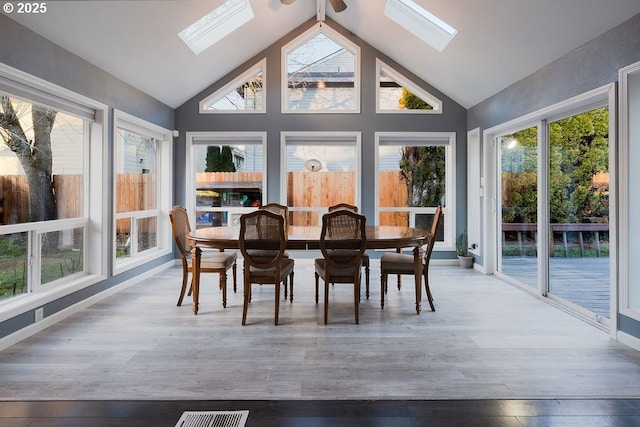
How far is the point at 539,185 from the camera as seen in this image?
168 inches

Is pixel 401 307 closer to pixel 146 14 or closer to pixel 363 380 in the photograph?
pixel 363 380

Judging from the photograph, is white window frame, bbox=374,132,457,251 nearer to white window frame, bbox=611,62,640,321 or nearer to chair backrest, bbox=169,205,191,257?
chair backrest, bbox=169,205,191,257

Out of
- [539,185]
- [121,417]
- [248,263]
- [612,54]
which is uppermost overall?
[612,54]

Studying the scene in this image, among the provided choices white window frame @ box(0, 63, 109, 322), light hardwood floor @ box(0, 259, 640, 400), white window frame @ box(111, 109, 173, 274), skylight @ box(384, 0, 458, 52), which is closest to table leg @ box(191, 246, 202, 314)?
light hardwood floor @ box(0, 259, 640, 400)

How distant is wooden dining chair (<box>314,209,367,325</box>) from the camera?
10.8 ft

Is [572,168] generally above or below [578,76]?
below

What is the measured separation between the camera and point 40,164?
3477 mm

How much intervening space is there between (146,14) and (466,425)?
4.17 m

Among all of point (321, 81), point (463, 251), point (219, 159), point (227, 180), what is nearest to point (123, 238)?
point (227, 180)

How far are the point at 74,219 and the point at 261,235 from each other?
202 centimetres

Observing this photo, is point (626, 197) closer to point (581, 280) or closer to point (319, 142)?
point (581, 280)

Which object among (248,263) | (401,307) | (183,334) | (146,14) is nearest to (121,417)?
(183,334)

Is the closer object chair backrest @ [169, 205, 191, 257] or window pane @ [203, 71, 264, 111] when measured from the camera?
chair backrest @ [169, 205, 191, 257]

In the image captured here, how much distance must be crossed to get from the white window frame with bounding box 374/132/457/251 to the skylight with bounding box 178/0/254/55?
2522mm
